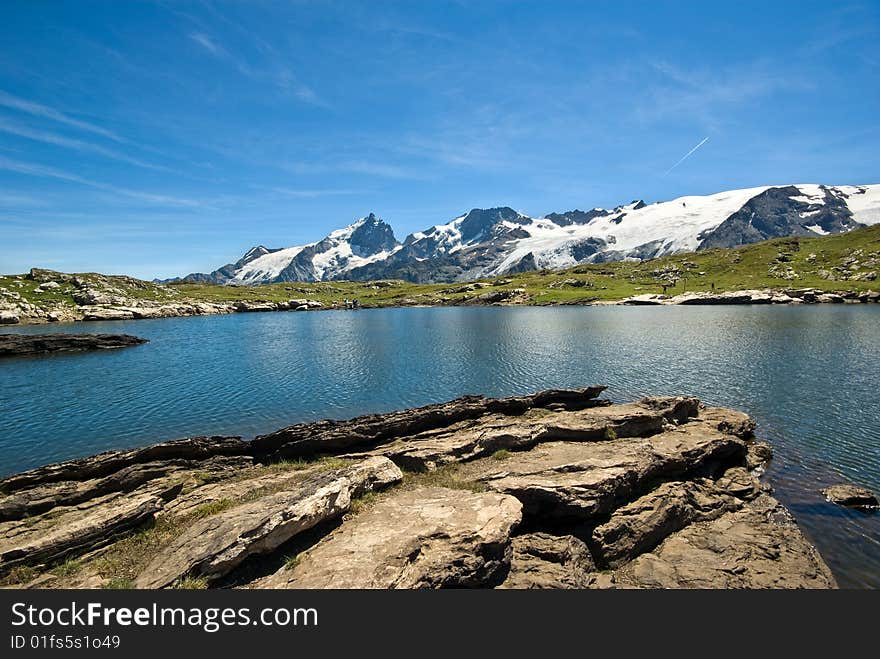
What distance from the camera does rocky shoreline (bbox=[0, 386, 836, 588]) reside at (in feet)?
54.9

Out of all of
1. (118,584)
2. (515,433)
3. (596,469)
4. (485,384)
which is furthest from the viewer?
(485,384)

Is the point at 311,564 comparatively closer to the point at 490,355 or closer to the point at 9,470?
the point at 9,470

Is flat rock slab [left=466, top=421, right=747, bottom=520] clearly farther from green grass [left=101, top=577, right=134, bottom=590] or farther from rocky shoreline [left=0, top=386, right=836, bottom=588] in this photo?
green grass [left=101, top=577, right=134, bottom=590]

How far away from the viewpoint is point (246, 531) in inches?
661

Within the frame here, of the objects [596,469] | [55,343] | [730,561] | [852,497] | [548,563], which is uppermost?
[55,343]

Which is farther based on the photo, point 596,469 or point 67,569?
point 596,469

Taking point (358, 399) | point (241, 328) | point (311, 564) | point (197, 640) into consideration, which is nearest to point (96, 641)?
point (197, 640)

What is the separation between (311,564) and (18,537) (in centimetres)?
→ 1443

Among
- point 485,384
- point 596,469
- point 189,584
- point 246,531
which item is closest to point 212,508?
point 246,531

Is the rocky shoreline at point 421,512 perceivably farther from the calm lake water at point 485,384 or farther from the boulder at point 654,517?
the calm lake water at point 485,384

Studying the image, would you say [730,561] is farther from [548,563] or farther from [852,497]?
[852,497]

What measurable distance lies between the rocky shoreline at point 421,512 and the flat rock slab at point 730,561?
91 millimetres

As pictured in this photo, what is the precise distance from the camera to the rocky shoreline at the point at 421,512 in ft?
54.9

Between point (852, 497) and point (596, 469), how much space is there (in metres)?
17.6
